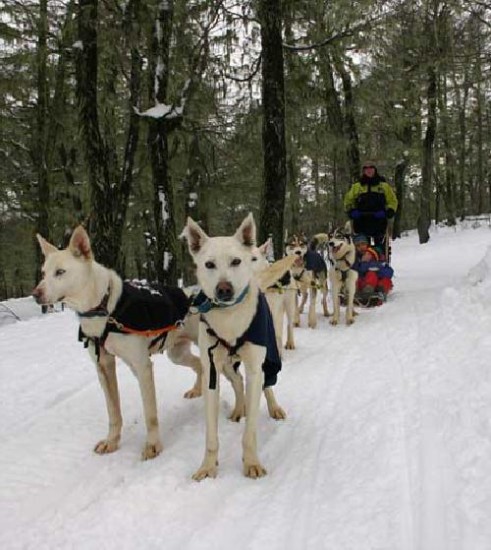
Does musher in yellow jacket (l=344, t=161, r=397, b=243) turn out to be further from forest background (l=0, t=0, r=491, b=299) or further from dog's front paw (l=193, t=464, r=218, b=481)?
dog's front paw (l=193, t=464, r=218, b=481)

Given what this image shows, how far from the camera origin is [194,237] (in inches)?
142

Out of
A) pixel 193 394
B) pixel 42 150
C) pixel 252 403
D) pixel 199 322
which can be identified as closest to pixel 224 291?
pixel 199 322

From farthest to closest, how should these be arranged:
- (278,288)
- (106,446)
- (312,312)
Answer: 1. (312,312)
2. (278,288)
3. (106,446)

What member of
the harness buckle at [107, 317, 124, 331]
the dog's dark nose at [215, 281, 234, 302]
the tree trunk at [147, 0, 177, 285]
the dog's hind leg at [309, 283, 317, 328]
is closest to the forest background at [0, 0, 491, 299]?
the tree trunk at [147, 0, 177, 285]

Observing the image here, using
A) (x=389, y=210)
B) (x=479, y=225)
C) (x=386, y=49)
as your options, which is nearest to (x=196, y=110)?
(x=386, y=49)

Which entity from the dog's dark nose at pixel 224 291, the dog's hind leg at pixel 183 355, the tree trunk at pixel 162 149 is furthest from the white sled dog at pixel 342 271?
the dog's dark nose at pixel 224 291

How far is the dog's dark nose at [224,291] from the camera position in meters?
3.33

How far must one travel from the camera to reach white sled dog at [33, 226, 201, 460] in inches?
144

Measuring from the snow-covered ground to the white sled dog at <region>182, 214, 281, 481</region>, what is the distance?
264mm

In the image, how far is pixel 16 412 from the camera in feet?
15.9

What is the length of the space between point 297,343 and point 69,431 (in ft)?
12.6

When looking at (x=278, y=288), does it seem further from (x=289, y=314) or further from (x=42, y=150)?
(x=42, y=150)

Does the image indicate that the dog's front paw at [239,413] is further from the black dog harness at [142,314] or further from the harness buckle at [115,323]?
the harness buckle at [115,323]

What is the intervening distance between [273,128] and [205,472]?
306 inches
